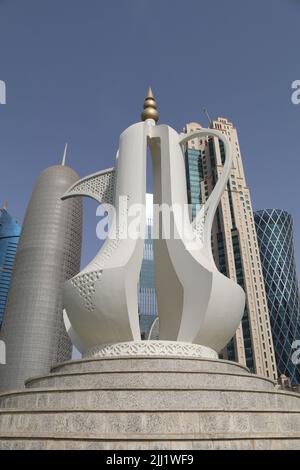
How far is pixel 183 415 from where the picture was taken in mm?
5555

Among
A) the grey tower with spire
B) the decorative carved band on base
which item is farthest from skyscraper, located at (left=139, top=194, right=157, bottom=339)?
the decorative carved band on base

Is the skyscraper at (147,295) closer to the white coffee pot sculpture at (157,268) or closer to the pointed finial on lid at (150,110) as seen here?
the pointed finial on lid at (150,110)

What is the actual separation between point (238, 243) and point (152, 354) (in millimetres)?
46136

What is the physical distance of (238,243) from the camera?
53031 millimetres

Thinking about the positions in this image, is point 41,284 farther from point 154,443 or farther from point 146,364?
point 154,443

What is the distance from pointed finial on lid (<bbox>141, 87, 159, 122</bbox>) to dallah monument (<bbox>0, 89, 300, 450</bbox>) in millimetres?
36

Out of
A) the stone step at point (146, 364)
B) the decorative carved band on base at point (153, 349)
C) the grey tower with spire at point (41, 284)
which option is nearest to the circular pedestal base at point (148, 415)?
the stone step at point (146, 364)

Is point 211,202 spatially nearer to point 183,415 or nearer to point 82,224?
point 183,415

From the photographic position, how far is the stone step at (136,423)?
211 inches

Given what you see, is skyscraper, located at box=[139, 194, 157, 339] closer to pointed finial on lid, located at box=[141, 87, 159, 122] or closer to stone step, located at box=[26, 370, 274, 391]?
pointed finial on lid, located at box=[141, 87, 159, 122]

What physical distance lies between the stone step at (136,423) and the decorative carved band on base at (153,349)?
289 centimetres

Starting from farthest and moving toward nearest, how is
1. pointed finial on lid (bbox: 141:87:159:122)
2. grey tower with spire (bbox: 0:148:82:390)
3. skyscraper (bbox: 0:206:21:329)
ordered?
skyscraper (bbox: 0:206:21:329)
grey tower with spire (bbox: 0:148:82:390)
pointed finial on lid (bbox: 141:87:159:122)

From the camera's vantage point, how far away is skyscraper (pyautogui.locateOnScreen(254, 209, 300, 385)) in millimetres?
65812

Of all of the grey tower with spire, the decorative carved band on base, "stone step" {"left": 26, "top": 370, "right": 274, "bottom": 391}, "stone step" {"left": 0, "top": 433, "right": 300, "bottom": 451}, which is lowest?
"stone step" {"left": 0, "top": 433, "right": 300, "bottom": 451}
